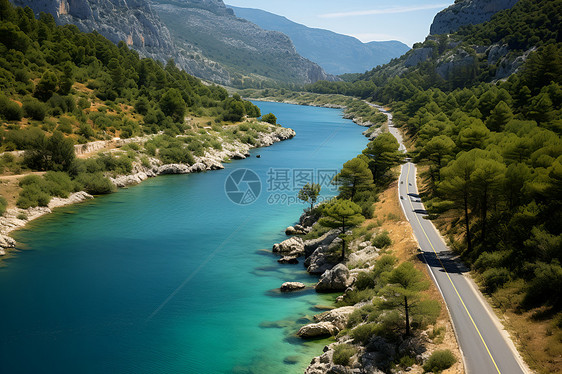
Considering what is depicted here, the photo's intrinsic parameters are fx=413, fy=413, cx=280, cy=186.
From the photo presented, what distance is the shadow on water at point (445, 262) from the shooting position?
104 ft

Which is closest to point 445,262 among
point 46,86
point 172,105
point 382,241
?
point 382,241

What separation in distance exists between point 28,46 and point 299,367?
85066 mm

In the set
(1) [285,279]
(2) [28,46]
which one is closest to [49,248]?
(1) [285,279]

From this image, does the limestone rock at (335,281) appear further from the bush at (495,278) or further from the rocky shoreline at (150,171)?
the rocky shoreline at (150,171)

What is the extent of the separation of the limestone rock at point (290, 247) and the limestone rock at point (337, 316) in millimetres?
13507

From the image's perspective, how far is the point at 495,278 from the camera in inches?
1091

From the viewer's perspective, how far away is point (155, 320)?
3025cm

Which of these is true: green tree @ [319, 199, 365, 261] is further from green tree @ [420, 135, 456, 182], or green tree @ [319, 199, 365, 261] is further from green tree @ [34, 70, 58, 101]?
green tree @ [34, 70, 58, 101]

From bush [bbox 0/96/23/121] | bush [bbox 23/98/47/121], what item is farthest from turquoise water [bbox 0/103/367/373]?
bush [bbox 0/96/23/121]

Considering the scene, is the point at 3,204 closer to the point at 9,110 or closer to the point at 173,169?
the point at 9,110

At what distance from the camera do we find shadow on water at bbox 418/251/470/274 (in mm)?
31681

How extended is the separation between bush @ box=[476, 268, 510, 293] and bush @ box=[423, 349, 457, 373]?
28.6 ft

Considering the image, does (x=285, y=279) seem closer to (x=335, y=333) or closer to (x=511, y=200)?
(x=335, y=333)
